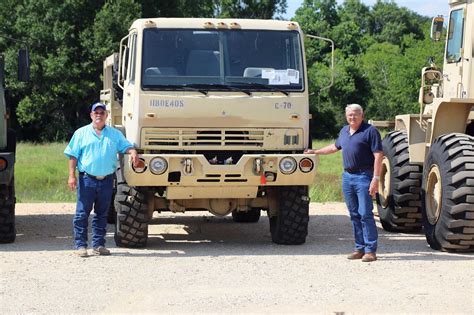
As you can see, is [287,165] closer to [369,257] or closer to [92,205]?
[369,257]

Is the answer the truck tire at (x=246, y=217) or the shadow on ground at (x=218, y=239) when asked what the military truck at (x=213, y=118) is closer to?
the shadow on ground at (x=218, y=239)

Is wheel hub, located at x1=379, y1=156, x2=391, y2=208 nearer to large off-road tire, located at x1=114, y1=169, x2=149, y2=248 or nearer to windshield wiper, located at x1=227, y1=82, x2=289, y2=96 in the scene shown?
windshield wiper, located at x1=227, y1=82, x2=289, y2=96

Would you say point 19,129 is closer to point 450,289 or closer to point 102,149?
point 102,149

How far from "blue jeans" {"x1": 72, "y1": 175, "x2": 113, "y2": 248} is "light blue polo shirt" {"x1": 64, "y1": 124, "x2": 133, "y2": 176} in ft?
0.44

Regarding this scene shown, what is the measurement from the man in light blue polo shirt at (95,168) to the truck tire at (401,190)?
441 cm

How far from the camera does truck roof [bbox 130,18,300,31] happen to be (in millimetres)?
11930

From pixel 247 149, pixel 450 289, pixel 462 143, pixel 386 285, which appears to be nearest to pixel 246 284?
pixel 386 285

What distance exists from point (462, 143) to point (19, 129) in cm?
4057

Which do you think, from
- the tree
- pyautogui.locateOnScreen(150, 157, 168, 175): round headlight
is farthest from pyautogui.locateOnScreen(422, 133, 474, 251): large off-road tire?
the tree

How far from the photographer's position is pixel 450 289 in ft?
30.1

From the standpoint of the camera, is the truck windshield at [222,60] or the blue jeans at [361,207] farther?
the truck windshield at [222,60]

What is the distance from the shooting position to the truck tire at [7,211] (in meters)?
12.0

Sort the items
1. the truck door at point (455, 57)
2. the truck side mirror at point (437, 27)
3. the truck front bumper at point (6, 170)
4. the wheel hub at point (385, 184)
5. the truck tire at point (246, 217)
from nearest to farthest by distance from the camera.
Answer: the truck front bumper at point (6, 170) < the truck door at point (455, 57) < the truck side mirror at point (437, 27) < the wheel hub at point (385, 184) < the truck tire at point (246, 217)

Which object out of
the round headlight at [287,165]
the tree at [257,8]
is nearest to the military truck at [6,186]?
the round headlight at [287,165]
